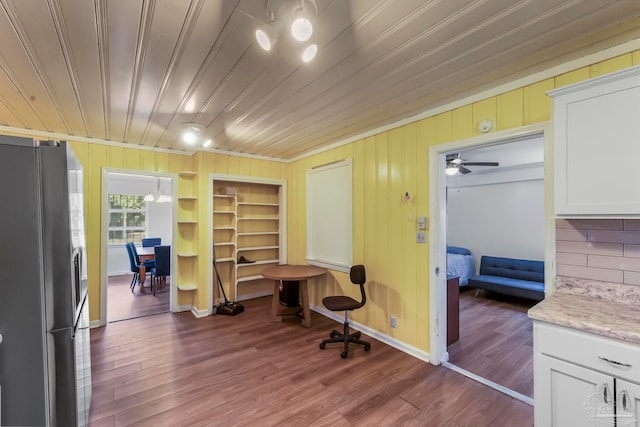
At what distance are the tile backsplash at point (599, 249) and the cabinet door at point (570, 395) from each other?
2.44 feet

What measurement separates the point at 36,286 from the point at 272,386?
184 cm

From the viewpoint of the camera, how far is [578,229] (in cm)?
188

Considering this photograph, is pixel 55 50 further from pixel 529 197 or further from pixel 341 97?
pixel 529 197

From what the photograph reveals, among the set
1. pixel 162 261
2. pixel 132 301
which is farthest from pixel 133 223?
pixel 132 301

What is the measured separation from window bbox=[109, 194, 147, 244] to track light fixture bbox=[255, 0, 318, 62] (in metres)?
7.61

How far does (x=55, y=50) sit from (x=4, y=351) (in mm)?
1719

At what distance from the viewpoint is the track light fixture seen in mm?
1167

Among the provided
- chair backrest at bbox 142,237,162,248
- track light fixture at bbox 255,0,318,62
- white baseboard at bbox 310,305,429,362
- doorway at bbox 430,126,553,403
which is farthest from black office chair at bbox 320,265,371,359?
chair backrest at bbox 142,237,162,248

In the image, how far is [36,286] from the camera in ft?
4.12

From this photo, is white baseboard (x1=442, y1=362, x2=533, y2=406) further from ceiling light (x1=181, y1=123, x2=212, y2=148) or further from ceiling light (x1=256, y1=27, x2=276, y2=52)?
ceiling light (x1=181, y1=123, x2=212, y2=148)

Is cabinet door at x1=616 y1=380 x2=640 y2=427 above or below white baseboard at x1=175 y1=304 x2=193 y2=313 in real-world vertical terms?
above

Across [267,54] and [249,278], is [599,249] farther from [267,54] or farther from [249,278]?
[249,278]

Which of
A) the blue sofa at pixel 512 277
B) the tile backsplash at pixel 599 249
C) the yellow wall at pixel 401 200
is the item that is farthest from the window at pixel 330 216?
the blue sofa at pixel 512 277

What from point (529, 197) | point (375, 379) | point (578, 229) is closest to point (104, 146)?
point (375, 379)
